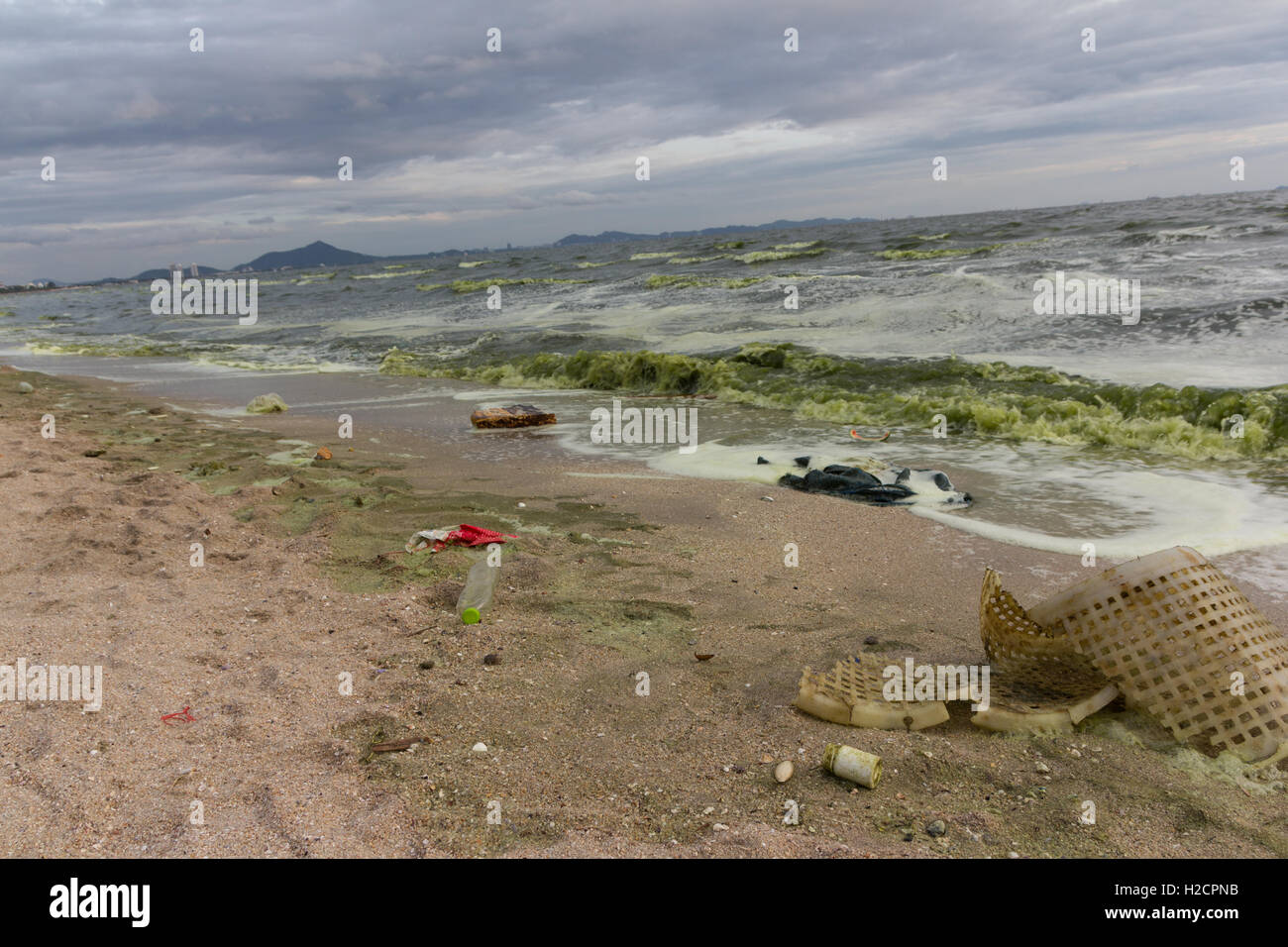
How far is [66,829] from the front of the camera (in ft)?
7.47

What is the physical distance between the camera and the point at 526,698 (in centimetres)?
328

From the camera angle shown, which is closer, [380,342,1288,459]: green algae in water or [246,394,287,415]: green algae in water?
[380,342,1288,459]: green algae in water

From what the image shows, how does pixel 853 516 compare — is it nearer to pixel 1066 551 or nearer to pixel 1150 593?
pixel 1066 551

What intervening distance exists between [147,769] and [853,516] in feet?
15.2

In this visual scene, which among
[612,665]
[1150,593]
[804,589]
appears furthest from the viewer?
[804,589]

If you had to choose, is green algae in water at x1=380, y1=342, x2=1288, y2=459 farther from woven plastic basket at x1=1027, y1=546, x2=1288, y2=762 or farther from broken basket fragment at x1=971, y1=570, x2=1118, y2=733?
broken basket fragment at x1=971, y1=570, x2=1118, y2=733

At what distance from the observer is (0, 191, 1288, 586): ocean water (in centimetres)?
657

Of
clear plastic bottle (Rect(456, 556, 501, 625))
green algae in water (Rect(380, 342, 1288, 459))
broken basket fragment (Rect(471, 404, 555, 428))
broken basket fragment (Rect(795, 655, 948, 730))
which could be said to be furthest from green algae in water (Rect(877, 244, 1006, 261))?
broken basket fragment (Rect(795, 655, 948, 730))

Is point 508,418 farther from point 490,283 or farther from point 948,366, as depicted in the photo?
point 490,283

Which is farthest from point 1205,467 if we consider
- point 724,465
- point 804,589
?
point 804,589

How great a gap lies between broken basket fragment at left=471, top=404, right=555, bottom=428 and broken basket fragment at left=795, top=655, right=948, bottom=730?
714 cm

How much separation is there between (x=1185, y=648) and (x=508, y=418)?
7922 millimetres

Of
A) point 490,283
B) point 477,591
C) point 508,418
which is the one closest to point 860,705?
point 477,591

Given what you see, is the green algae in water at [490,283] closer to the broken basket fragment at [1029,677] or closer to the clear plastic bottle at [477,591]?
the clear plastic bottle at [477,591]
